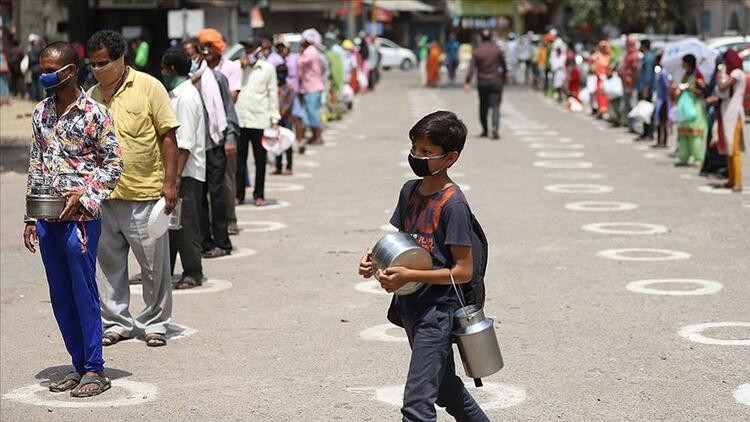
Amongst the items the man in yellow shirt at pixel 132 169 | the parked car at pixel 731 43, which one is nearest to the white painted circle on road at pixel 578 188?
the man in yellow shirt at pixel 132 169

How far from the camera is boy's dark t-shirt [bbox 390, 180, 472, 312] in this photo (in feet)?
16.4

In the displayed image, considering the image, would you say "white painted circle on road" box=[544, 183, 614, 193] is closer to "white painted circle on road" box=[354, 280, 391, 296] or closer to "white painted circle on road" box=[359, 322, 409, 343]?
"white painted circle on road" box=[354, 280, 391, 296]

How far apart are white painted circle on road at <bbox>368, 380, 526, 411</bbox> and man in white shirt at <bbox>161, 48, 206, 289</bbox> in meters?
2.65

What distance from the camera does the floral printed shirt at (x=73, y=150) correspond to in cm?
646

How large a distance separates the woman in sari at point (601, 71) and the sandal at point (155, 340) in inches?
802

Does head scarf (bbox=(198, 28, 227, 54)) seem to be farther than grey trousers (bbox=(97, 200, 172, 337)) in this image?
Yes

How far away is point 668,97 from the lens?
20078 millimetres

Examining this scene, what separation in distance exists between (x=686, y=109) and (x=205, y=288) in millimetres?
9313

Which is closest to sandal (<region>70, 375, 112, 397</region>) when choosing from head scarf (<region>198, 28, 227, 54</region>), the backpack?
the backpack

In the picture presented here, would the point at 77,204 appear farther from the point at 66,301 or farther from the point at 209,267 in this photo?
the point at 209,267

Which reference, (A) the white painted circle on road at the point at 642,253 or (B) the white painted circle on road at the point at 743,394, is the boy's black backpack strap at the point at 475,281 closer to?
(B) the white painted circle on road at the point at 743,394

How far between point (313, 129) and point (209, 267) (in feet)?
37.7

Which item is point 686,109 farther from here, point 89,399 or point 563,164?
point 89,399

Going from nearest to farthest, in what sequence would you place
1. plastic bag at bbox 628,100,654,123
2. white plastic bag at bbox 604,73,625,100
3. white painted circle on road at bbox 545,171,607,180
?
white painted circle on road at bbox 545,171,607,180 < plastic bag at bbox 628,100,654,123 < white plastic bag at bbox 604,73,625,100
